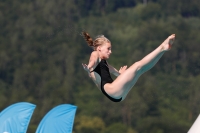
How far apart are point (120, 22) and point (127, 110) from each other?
27.5m

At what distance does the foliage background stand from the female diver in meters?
37.7

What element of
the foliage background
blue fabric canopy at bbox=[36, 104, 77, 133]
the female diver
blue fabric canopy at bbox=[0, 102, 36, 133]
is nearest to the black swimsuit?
the female diver

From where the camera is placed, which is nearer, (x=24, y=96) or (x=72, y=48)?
(x=24, y=96)

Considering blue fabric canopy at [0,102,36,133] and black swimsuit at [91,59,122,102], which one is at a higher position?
black swimsuit at [91,59,122,102]

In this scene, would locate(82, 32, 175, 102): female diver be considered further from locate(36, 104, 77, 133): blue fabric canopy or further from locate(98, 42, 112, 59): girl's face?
locate(36, 104, 77, 133): blue fabric canopy

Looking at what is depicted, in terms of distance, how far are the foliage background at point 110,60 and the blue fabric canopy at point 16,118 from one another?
30.8 meters

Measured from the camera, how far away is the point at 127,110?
57.9 m

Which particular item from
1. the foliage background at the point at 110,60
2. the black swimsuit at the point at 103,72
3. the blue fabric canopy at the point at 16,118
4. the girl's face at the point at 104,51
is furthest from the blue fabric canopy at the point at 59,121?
the foliage background at the point at 110,60

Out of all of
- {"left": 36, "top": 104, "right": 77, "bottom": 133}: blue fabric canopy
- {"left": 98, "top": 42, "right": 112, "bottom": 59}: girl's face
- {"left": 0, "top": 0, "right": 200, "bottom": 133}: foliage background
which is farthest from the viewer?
{"left": 0, "top": 0, "right": 200, "bottom": 133}: foliage background

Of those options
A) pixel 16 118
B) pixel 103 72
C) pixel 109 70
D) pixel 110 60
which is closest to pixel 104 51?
pixel 103 72

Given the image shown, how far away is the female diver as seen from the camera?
1021cm

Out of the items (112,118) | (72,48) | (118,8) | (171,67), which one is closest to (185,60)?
(171,67)

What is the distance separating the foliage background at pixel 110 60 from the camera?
186 ft

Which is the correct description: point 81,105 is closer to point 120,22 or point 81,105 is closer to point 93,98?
point 93,98
